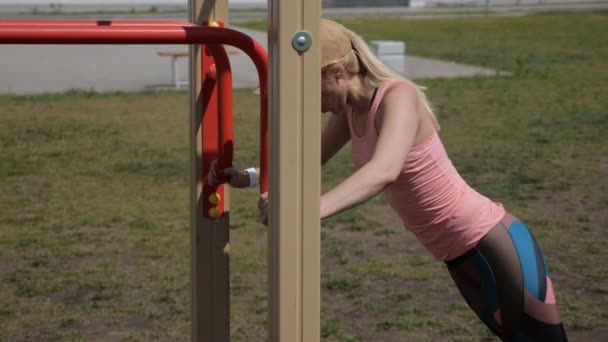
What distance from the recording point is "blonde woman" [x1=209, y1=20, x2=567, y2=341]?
8.51ft

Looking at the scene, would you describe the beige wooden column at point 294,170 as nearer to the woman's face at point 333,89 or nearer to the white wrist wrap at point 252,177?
the woman's face at point 333,89

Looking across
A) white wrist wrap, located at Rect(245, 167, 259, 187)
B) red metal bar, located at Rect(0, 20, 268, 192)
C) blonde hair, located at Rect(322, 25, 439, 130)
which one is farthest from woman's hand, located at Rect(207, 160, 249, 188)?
blonde hair, located at Rect(322, 25, 439, 130)

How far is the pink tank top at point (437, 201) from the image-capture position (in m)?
2.69

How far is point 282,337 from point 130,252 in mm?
3351

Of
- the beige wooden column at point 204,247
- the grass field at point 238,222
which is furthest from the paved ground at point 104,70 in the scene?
the beige wooden column at point 204,247

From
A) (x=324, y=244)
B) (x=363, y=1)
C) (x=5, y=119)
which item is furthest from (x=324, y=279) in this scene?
(x=363, y=1)

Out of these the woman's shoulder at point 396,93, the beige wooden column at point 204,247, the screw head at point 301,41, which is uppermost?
the screw head at point 301,41

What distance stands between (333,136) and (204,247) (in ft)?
1.74

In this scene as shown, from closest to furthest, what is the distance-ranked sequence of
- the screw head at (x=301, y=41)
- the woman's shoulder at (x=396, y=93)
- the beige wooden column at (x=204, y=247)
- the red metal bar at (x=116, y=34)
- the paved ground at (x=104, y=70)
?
1. the screw head at (x=301, y=41)
2. the red metal bar at (x=116, y=34)
3. the woman's shoulder at (x=396, y=93)
4. the beige wooden column at (x=204, y=247)
5. the paved ground at (x=104, y=70)

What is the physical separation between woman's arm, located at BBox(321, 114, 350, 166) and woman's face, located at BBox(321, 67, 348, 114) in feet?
0.81

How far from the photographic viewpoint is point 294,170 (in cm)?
235

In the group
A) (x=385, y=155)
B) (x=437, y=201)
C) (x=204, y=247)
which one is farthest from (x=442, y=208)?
(x=204, y=247)

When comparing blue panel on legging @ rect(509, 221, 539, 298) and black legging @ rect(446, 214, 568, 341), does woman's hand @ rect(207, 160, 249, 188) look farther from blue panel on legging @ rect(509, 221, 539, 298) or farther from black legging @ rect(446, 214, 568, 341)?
blue panel on legging @ rect(509, 221, 539, 298)

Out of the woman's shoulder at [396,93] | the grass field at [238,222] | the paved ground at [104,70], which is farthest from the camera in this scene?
the paved ground at [104,70]
